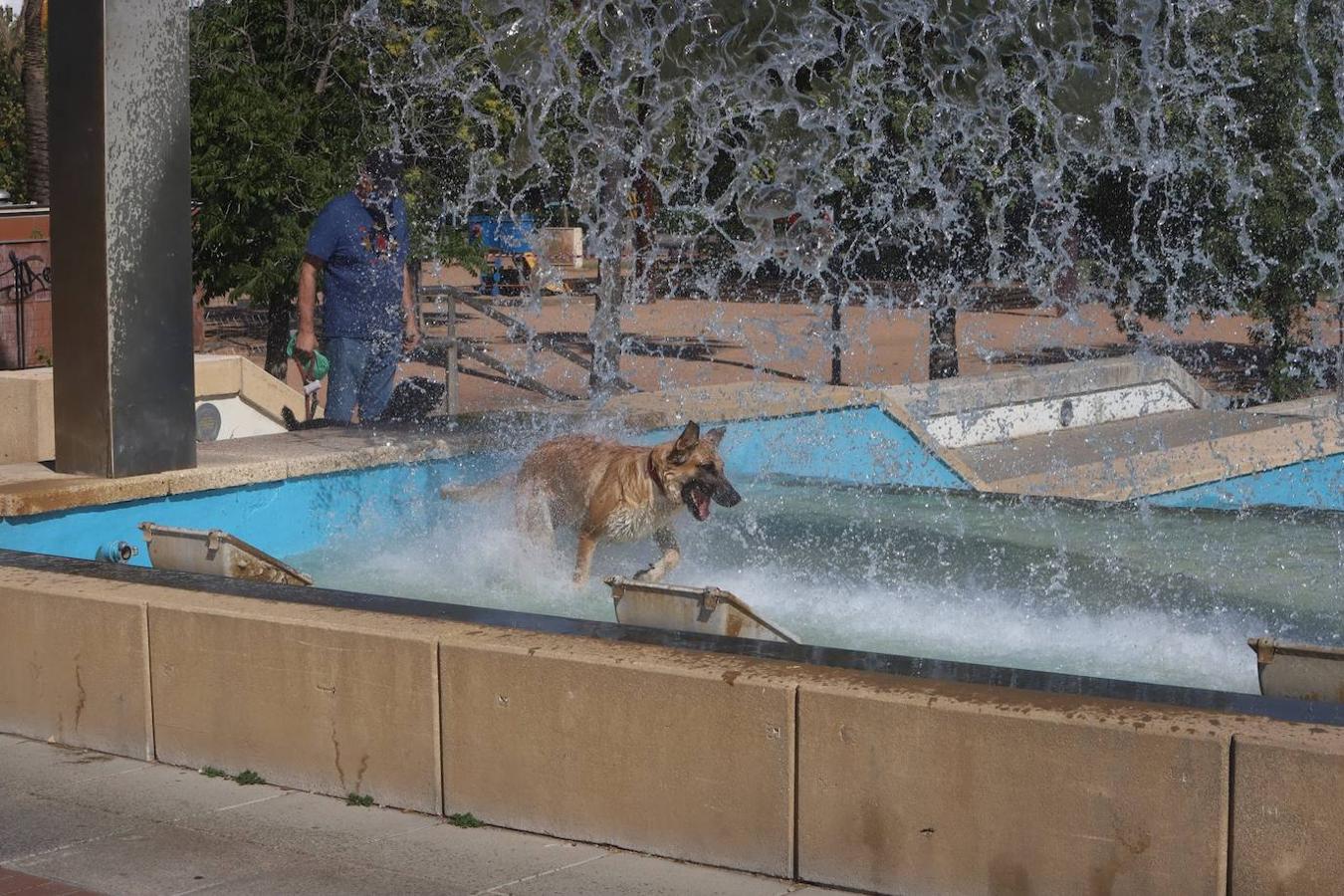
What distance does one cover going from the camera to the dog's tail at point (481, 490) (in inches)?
372

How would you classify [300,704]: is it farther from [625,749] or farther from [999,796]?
[999,796]

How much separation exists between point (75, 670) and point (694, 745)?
8.66 feet

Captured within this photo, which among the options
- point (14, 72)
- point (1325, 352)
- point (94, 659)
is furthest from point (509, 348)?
point (14, 72)

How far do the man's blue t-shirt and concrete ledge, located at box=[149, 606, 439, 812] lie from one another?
17.9ft

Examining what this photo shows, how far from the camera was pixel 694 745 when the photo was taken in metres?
5.09

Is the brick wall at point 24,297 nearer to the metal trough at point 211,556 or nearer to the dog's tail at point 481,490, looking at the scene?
the dog's tail at point 481,490

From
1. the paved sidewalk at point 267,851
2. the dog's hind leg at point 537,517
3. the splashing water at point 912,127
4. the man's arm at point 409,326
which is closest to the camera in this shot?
the paved sidewalk at point 267,851

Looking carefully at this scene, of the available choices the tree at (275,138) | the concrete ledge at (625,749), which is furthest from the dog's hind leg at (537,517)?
the tree at (275,138)

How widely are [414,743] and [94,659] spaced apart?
1500 mm

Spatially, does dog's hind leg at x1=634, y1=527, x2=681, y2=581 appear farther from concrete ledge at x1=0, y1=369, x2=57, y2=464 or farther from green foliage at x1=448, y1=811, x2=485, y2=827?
concrete ledge at x1=0, y1=369, x2=57, y2=464

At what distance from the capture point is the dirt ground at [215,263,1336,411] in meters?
21.7

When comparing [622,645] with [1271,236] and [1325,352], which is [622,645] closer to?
[1271,236]

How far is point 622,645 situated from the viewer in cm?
539

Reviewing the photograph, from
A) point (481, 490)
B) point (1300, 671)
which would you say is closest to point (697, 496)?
point (481, 490)
